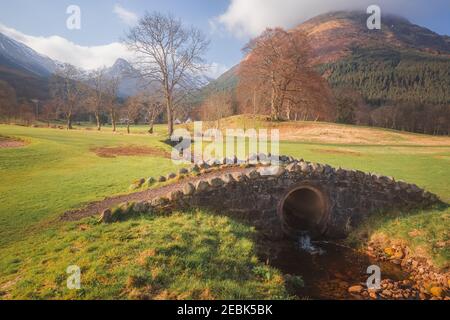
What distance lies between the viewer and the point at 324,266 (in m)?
10.8

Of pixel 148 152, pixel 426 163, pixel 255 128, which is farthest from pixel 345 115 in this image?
pixel 148 152

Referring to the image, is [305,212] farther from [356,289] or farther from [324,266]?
[356,289]

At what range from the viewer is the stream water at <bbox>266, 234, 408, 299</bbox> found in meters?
9.16

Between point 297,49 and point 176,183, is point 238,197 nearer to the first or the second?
point 176,183

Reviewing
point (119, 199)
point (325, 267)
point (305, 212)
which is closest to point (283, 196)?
point (305, 212)

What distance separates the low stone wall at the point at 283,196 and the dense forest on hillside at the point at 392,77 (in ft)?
386

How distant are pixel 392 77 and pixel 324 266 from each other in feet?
523

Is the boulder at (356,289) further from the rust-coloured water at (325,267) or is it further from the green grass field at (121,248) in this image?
the green grass field at (121,248)

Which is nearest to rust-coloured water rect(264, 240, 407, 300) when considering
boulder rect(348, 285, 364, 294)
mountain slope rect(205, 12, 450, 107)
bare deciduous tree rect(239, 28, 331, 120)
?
boulder rect(348, 285, 364, 294)

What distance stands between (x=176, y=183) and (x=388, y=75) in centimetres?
15948

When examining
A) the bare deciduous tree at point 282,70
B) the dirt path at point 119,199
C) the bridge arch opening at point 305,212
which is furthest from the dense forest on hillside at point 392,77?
the dirt path at point 119,199

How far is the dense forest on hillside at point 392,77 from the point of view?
122 metres

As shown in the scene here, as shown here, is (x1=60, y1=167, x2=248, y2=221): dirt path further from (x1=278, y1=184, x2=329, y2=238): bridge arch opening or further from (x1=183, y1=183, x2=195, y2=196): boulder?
(x1=278, y1=184, x2=329, y2=238): bridge arch opening
